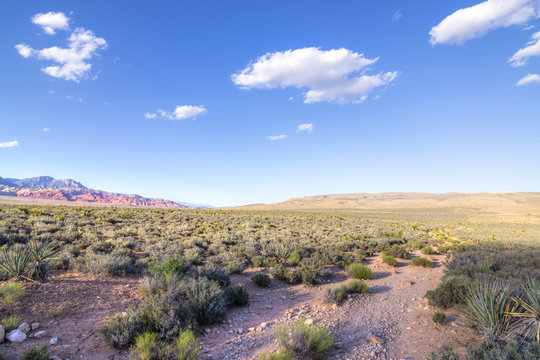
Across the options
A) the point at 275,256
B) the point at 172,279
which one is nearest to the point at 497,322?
the point at 172,279

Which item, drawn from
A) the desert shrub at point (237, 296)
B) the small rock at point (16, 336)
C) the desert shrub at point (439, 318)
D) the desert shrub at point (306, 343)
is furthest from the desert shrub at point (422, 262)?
the small rock at point (16, 336)

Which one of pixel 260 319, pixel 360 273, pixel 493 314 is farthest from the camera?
pixel 360 273

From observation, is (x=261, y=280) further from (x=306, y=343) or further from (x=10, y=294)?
(x=10, y=294)

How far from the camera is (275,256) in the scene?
1269 cm

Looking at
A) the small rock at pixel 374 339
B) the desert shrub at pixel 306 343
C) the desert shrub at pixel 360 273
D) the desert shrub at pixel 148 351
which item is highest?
the desert shrub at pixel 148 351

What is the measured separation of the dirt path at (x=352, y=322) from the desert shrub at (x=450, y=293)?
0.32 metres

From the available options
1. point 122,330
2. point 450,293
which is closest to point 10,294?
point 122,330

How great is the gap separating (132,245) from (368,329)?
11.2m

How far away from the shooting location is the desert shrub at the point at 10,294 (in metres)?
5.34

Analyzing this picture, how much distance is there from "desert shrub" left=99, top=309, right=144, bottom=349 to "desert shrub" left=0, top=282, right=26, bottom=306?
7.45 ft

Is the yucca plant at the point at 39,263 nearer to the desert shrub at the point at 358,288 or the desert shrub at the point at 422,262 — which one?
the desert shrub at the point at 358,288

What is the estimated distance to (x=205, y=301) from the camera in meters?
6.08

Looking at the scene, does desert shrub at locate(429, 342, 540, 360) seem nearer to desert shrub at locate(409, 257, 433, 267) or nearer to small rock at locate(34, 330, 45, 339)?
small rock at locate(34, 330, 45, 339)

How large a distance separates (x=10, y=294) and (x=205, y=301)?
426cm
